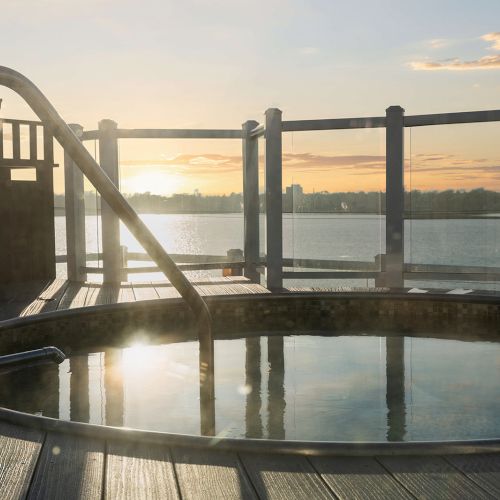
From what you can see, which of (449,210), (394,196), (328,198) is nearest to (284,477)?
(394,196)

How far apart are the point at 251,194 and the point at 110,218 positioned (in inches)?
78.3

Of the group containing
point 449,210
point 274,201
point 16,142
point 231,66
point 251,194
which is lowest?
point 449,210

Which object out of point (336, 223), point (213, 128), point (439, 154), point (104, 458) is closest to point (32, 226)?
point (213, 128)

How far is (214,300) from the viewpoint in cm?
751

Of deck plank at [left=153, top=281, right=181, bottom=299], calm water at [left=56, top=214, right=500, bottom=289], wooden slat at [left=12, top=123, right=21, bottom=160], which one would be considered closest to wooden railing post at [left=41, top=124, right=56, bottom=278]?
wooden slat at [left=12, top=123, right=21, bottom=160]

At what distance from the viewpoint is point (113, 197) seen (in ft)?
12.2

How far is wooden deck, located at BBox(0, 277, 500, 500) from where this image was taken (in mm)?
2170

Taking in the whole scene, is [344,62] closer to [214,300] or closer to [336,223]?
[336,223]

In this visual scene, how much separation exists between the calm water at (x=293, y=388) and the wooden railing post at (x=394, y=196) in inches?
51.2

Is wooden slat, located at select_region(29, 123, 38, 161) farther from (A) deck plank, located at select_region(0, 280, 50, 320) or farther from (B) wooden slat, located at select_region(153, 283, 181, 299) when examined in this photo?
(B) wooden slat, located at select_region(153, 283, 181, 299)

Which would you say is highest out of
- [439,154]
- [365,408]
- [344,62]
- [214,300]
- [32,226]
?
[344,62]

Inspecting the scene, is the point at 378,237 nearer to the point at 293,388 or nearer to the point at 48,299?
the point at 293,388

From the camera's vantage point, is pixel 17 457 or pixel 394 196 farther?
pixel 394 196

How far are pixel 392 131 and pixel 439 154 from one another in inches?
97.5
